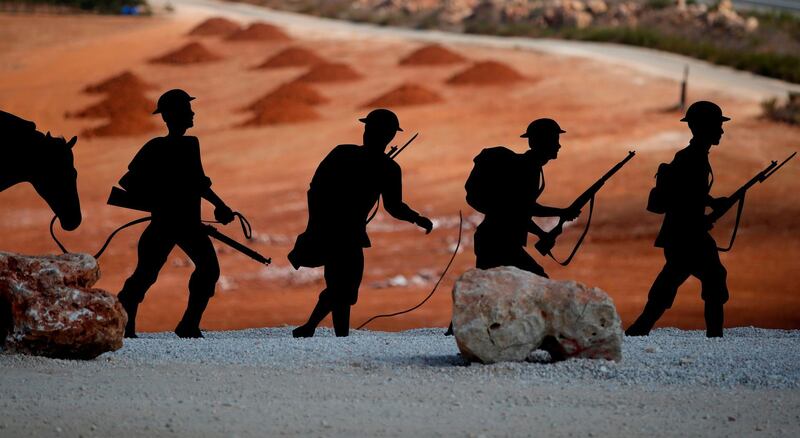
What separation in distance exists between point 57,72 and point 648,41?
16507mm

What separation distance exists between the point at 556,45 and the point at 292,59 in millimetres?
Result: 7413

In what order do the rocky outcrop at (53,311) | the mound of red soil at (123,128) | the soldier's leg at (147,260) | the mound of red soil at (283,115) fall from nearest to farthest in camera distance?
the rocky outcrop at (53,311) < the soldier's leg at (147,260) < the mound of red soil at (283,115) < the mound of red soil at (123,128)

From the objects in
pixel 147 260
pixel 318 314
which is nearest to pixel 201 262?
pixel 147 260

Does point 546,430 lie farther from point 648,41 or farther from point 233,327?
point 648,41

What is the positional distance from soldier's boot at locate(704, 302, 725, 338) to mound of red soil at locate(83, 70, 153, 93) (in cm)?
2676

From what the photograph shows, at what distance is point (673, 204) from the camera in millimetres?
11734

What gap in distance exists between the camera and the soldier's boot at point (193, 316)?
11.7 metres

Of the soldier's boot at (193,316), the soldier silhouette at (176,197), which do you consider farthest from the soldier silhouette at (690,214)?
the soldier's boot at (193,316)

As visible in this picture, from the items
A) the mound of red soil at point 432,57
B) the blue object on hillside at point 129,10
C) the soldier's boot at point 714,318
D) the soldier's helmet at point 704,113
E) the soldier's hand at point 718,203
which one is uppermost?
the soldier's helmet at point 704,113

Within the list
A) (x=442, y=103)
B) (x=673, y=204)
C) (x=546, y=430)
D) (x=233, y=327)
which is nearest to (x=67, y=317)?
(x=546, y=430)

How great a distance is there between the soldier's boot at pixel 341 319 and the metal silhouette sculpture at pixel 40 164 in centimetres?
230

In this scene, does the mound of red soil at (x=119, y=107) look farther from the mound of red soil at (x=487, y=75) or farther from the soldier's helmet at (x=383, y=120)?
the soldier's helmet at (x=383, y=120)

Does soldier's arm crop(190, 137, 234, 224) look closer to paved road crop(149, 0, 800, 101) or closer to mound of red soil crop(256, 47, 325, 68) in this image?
paved road crop(149, 0, 800, 101)

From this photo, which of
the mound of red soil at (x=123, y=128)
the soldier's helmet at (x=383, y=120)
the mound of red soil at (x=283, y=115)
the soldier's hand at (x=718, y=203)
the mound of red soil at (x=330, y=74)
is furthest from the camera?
the mound of red soil at (x=330, y=74)
